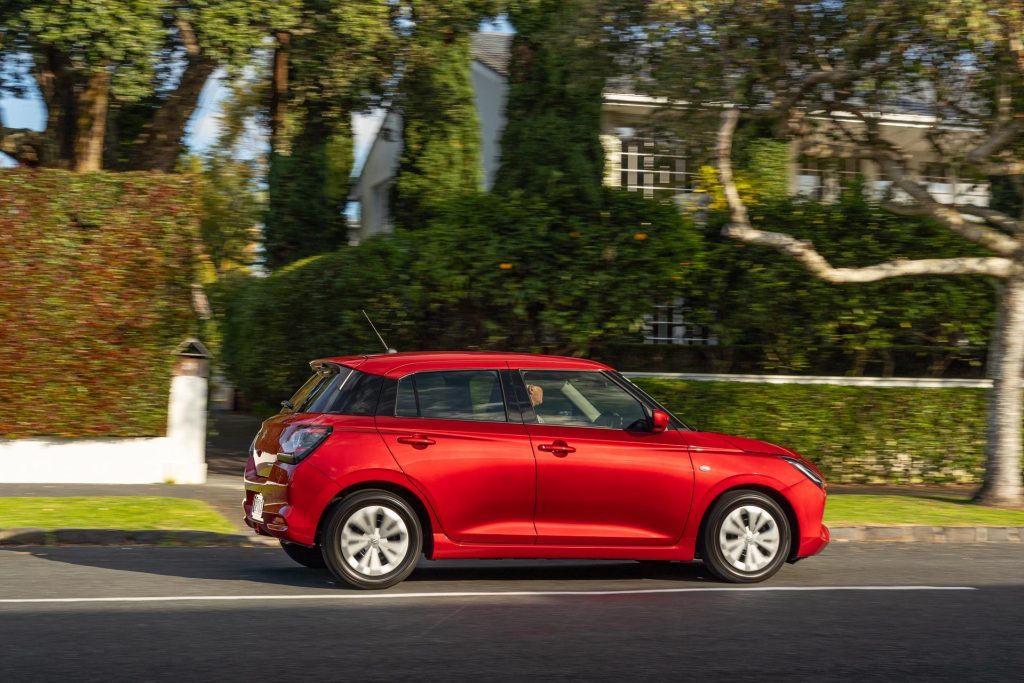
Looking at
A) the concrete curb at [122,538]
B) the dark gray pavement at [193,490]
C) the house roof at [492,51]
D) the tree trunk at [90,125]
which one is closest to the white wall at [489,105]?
the house roof at [492,51]

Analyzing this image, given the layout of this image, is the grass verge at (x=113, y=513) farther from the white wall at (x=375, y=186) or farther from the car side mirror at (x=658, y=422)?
the white wall at (x=375, y=186)

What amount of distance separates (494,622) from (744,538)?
2630 millimetres

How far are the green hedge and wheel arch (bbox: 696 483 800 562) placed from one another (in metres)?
7.73

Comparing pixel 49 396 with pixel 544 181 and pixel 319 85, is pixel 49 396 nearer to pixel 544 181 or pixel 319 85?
pixel 544 181

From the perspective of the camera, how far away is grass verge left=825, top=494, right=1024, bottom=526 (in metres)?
13.5

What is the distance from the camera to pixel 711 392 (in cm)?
1759

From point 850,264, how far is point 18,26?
11861 mm

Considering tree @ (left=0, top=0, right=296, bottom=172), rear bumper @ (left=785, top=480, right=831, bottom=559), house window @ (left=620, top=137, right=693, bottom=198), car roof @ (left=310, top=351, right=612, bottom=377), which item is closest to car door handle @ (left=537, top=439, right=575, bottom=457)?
car roof @ (left=310, top=351, right=612, bottom=377)

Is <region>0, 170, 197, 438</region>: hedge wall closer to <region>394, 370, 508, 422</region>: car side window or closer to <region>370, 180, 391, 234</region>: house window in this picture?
<region>394, 370, 508, 422</region>: car side window

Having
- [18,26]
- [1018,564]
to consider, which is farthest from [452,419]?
[18,26]

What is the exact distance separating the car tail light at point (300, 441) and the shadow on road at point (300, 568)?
0.94 m

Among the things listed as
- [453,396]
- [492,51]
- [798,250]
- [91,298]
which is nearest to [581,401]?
[453,396]

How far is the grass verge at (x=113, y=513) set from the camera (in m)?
11.8

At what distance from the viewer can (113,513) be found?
12.5 m
